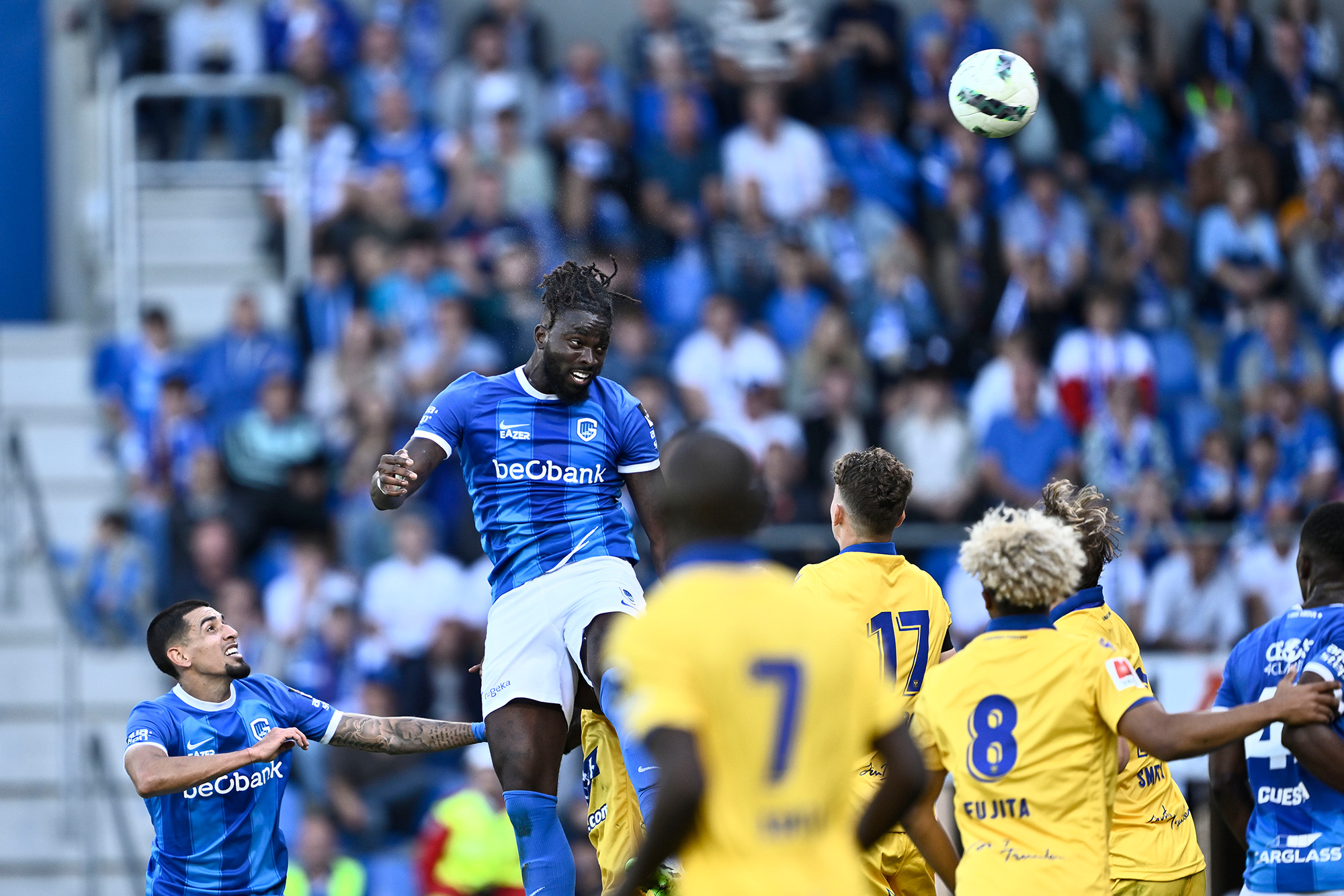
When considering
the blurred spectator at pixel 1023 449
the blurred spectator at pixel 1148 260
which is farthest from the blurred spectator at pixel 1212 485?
the blurred spectator at pixel 1148 260

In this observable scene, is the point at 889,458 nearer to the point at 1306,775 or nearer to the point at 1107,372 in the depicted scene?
the point at 1306,775

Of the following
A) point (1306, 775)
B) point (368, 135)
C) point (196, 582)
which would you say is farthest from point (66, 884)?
point (1306, 775)

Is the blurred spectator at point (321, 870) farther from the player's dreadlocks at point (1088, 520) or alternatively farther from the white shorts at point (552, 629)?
the player's dreadlocks at point (1088, 520)

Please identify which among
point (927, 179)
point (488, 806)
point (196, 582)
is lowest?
point (488, 806)

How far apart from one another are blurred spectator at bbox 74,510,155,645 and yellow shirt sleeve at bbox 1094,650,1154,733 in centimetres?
930

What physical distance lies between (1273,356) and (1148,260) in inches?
56.5

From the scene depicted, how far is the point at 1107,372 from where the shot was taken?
1398 cm

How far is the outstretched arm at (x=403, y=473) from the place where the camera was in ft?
20.1

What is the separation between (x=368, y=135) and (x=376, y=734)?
9.54 meters

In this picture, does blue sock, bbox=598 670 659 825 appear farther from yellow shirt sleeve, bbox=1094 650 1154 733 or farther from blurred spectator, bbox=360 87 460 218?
blurred spectator, bbox=360 87 460 218

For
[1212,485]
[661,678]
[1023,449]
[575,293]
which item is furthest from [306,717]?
[1212,485]

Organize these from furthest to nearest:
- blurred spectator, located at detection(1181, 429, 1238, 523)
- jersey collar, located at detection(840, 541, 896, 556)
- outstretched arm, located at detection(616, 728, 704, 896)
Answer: blurred spectator, located at detection(1181, 429, 1238, 523)
jersey collar, located at detection(840, 541, 896, 556)
outstretched arm, located at detection(616, 728, 704, 896)

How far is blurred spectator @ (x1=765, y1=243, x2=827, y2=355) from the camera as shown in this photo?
14.3 m

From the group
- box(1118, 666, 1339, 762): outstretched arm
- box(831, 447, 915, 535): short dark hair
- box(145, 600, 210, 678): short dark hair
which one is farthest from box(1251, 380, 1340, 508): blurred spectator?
box(145, 600, 210, 678): short dark hair
